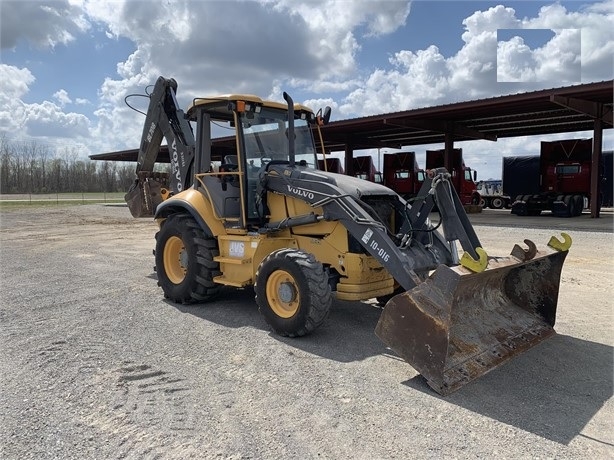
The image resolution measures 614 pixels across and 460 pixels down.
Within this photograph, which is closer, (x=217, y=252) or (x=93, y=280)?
(x=217, y=252)

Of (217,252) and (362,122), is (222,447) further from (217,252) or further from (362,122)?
(362,122)

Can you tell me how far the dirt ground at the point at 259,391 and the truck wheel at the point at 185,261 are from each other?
230 millimetres

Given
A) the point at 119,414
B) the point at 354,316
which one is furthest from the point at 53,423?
the point at 354,316

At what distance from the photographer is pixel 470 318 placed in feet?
15.5


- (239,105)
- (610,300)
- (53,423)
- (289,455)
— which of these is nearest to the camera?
(289,455)

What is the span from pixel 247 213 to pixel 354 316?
6.04 ft

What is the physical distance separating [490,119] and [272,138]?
64.8 ft

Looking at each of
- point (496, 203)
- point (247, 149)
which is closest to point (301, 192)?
point (247, 149)

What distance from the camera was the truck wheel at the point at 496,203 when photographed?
3099cm

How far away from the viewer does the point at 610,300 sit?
7250 millimetres

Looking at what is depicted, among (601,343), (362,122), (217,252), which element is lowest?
(601,343)

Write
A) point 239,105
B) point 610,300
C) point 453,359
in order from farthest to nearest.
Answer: point 610,300
point 239,105
point 453,359

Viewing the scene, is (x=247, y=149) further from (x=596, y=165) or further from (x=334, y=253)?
(x=596, y=165)

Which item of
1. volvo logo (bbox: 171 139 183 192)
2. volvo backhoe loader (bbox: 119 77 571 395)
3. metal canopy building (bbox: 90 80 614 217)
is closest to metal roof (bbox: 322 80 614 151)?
metal canopy building (bbox: 90 80 614 217)
